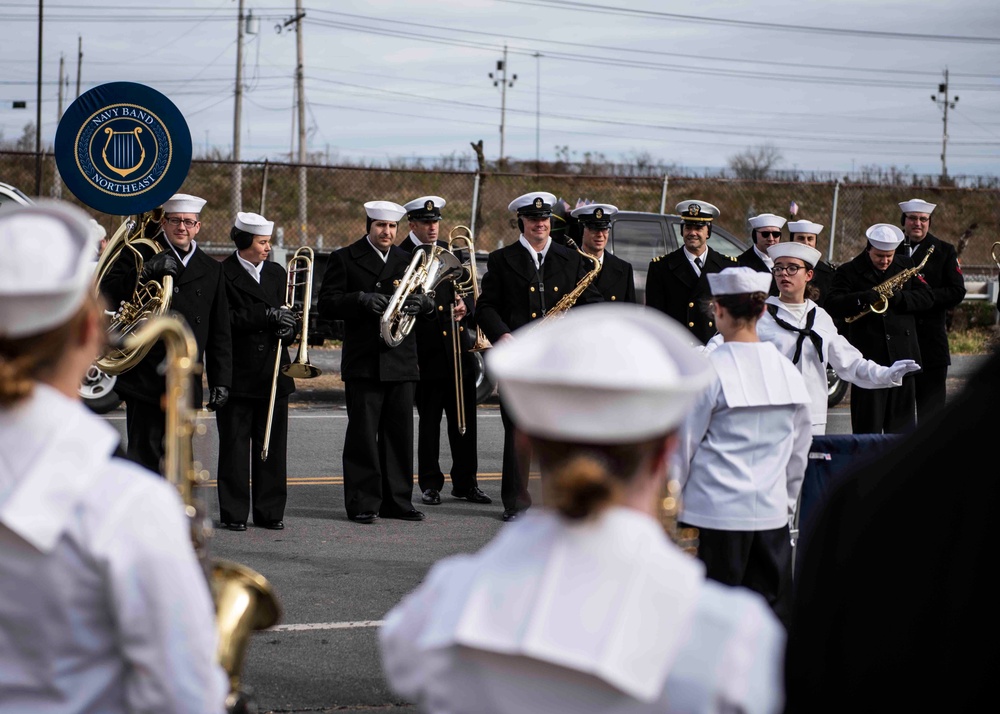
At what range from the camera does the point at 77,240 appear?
7.27 ft

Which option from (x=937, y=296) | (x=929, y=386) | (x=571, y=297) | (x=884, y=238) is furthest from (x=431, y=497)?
(x=937, y=296)

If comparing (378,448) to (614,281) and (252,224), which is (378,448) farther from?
(614,281)

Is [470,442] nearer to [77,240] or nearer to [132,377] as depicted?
[132,377]

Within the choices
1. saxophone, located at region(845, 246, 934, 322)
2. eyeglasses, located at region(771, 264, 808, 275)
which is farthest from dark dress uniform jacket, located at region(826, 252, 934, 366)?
eyeglasses, located at region(771, 264, 808, 275)

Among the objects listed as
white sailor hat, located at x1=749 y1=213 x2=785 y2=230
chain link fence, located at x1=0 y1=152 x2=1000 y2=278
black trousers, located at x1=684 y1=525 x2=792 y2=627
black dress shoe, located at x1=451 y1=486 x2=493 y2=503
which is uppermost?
chain link fence, located at x1=0 y1=152 x2=1000 y2=278

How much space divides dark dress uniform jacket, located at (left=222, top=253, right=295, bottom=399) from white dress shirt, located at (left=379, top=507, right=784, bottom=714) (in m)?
6.56

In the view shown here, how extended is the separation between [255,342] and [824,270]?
5278 millimetres

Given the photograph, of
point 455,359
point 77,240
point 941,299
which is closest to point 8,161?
point 455,359

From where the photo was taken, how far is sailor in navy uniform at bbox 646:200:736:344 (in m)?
9.13

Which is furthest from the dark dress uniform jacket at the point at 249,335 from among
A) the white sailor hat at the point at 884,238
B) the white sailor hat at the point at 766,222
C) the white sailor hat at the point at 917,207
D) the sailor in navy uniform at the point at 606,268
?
the white sailor hat at the point at 917,207

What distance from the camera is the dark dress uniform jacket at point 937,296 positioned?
9.79 meters

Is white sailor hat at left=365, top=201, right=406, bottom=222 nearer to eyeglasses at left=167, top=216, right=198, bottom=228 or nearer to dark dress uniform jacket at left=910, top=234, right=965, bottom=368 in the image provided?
eyeglasses at left=167, top=216, right=198, bottom=228

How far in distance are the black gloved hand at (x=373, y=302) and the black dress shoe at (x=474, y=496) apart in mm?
1697

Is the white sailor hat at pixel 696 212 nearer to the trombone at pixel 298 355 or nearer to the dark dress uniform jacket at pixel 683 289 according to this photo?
the dark dress uniform jacket at pixel 683 289
